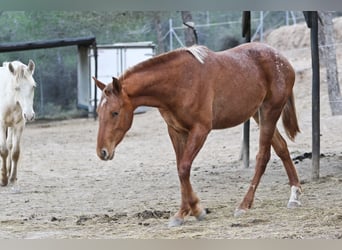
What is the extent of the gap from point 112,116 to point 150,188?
1.26m

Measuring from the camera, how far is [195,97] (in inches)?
149

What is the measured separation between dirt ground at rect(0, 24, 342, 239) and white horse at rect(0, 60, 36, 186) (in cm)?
16

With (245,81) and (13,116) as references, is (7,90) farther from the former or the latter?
(245,81)

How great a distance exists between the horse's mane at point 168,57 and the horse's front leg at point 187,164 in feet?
1.20

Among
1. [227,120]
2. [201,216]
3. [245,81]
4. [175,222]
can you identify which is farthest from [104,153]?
[245,81]

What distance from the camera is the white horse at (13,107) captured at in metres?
4.64

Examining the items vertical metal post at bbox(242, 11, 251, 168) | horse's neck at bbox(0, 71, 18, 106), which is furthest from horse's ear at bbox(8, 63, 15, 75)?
vertical metal post at bbox(242, 11, 251, 168)

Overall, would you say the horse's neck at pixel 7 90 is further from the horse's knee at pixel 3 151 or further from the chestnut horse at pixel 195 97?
the chestnut horse at pixel 195 97

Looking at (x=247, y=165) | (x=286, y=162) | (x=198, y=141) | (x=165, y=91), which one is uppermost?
(x=165, y=91)

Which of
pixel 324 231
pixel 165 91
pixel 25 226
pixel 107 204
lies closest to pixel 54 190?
pixel 107 204

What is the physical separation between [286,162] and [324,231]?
2.51ft

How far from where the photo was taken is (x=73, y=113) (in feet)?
21.5

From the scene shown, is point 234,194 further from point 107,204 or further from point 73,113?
point 73,113

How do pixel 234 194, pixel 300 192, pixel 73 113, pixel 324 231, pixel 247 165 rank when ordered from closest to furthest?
pixel 324 231
pixel 300 192
pixel 234 194
pixel 247 165
pixel 73 113
